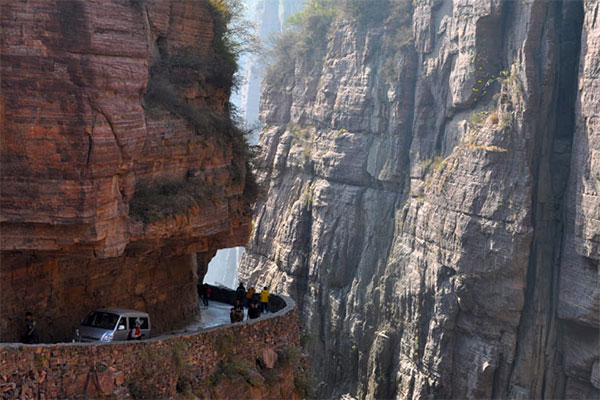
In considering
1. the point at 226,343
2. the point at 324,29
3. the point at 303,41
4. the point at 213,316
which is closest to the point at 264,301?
the point at 213,316

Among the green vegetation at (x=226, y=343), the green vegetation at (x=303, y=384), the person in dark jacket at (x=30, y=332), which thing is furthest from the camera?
the green vegetation at (x=303, y=384)


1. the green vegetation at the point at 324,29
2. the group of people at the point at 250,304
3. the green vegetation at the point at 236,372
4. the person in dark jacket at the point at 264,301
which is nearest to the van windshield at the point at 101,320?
the green vegetation at the point at 236,372

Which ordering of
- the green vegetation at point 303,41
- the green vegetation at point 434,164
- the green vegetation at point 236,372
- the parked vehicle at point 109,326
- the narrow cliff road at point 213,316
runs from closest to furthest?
1. the parked vehicle at point 109,326
2. the green vegetation at point 236,372
3. the narrow cliff road at point 213,316
4. the green vegetation at point 434,164
5. the green vegetation at point 303,41

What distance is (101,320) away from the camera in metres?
19.4

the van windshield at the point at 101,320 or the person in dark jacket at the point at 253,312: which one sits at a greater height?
the van windshield at the point at 101,320

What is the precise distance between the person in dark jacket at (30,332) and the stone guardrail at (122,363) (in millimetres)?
1924

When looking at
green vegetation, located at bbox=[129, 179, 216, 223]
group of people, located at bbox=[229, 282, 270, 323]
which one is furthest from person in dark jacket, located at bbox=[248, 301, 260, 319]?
green vegetation, located at bbox=[129, 179, 216, 223]

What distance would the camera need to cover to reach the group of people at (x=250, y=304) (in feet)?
75.6

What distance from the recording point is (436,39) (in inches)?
1927

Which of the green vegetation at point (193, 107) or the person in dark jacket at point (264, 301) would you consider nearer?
the green vegetation at point (193, 107)

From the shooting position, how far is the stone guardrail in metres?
15.5

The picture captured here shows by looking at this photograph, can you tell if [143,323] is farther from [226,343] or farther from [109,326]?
[226,343]

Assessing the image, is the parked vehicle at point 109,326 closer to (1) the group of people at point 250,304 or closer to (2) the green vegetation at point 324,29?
(1) the group of people at point 250,304

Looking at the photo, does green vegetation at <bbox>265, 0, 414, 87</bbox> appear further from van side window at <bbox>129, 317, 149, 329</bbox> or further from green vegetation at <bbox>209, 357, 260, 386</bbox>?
van side window at <bbox>129, 317, 149, 329</bbox>
